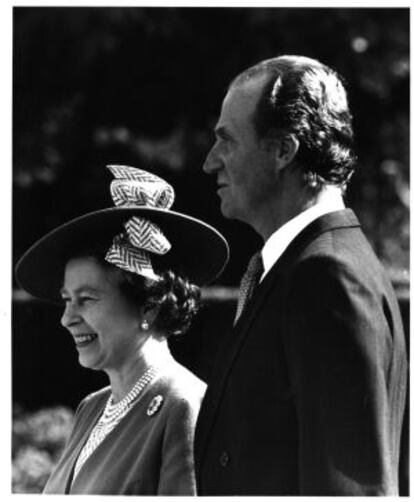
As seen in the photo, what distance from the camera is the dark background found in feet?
27.0

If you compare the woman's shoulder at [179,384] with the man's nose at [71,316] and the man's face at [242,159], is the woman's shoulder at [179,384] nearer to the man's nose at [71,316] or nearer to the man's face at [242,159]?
the man's nose at [71,316]

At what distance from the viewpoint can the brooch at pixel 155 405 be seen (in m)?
3.25

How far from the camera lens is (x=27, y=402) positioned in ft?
22.4

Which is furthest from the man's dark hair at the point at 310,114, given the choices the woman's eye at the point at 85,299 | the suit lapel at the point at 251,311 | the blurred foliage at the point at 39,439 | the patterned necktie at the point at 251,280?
the blurred foliage at the point at 39,439

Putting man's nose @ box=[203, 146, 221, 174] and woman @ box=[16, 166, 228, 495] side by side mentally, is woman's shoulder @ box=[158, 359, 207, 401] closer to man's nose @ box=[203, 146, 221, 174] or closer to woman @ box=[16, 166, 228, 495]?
woman @ box=[16, 166, 228, 495]

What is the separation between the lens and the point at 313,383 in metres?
2.56

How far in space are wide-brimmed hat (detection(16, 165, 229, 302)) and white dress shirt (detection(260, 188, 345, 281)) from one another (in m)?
0.47

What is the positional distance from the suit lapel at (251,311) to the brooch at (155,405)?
36 centimetres

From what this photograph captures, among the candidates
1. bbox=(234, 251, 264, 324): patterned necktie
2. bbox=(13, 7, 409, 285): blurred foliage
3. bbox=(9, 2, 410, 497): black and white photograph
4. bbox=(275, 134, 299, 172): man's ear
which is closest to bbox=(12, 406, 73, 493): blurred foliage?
bbox=(9, 2, 410, 497): black and white photograph

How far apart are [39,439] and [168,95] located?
337 centimetres

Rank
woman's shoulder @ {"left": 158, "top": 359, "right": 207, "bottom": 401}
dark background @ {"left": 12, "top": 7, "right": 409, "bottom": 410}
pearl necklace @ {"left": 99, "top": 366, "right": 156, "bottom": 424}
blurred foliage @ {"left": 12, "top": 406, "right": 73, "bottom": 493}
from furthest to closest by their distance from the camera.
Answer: dark background @ {"left": 12, "top": 7, "right": 409, "bottom": 410}
blurred foliage @ {"left": 12, "top": 406, "right": 73, "bottom": 493}
pearl necklace @ {"left": 99, "top": 366, "right": 156, "bottom": 424}
woman's shoulder @ {"left": 158, "top": 359, "right": 207, "bottom": 401}

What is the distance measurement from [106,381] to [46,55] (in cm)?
326

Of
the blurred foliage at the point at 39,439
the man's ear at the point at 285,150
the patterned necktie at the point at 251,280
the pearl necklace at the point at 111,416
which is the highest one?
the man's ear at the point at 285,150
